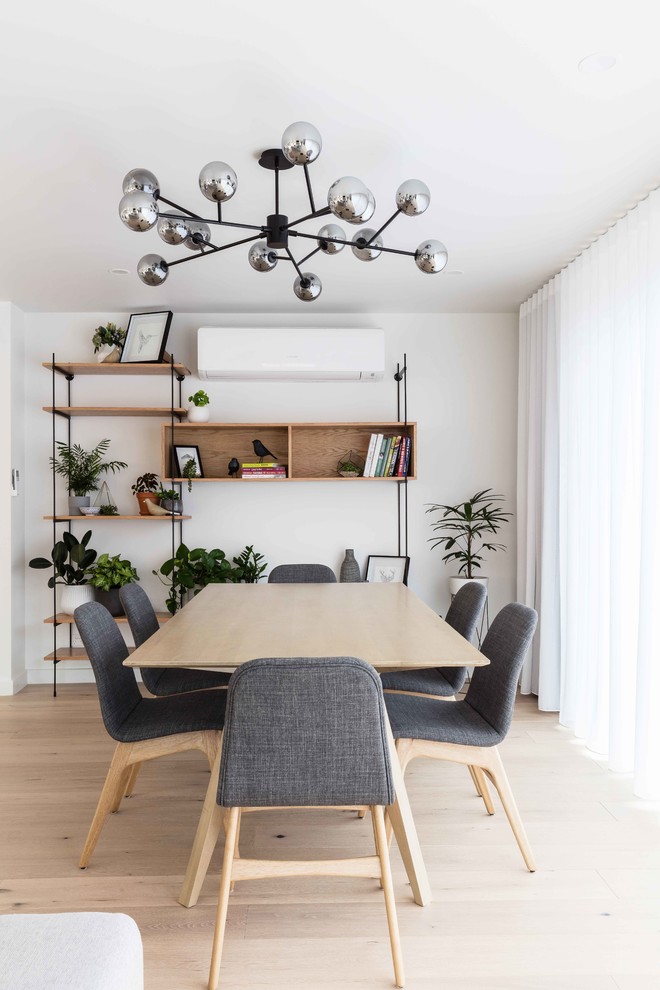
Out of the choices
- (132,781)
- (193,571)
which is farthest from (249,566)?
(132,781)

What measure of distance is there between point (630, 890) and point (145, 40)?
2.93m

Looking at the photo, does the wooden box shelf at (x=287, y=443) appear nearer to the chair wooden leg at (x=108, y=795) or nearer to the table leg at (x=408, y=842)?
the chair wooden leg at (x=108, y=795)

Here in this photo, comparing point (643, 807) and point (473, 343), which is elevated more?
point (473, 343)

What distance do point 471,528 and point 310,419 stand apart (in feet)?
4.37

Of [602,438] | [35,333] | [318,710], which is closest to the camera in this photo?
[318,710]

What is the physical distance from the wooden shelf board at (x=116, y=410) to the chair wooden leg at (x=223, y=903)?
3.13 metres

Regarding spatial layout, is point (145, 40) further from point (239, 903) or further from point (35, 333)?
point (35, 333)

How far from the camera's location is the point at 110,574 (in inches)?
176

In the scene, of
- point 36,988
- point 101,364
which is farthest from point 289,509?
point 36,988

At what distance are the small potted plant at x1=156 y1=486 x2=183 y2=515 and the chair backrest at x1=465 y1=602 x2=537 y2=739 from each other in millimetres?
2572

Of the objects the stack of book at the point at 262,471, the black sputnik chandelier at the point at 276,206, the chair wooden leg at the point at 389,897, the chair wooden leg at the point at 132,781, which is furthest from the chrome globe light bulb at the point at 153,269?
the stack of book at the point at 262,471

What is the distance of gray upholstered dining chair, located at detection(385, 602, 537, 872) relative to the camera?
2.28 meters

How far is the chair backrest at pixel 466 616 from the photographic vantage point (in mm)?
2965

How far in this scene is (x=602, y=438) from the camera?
3.51 m
